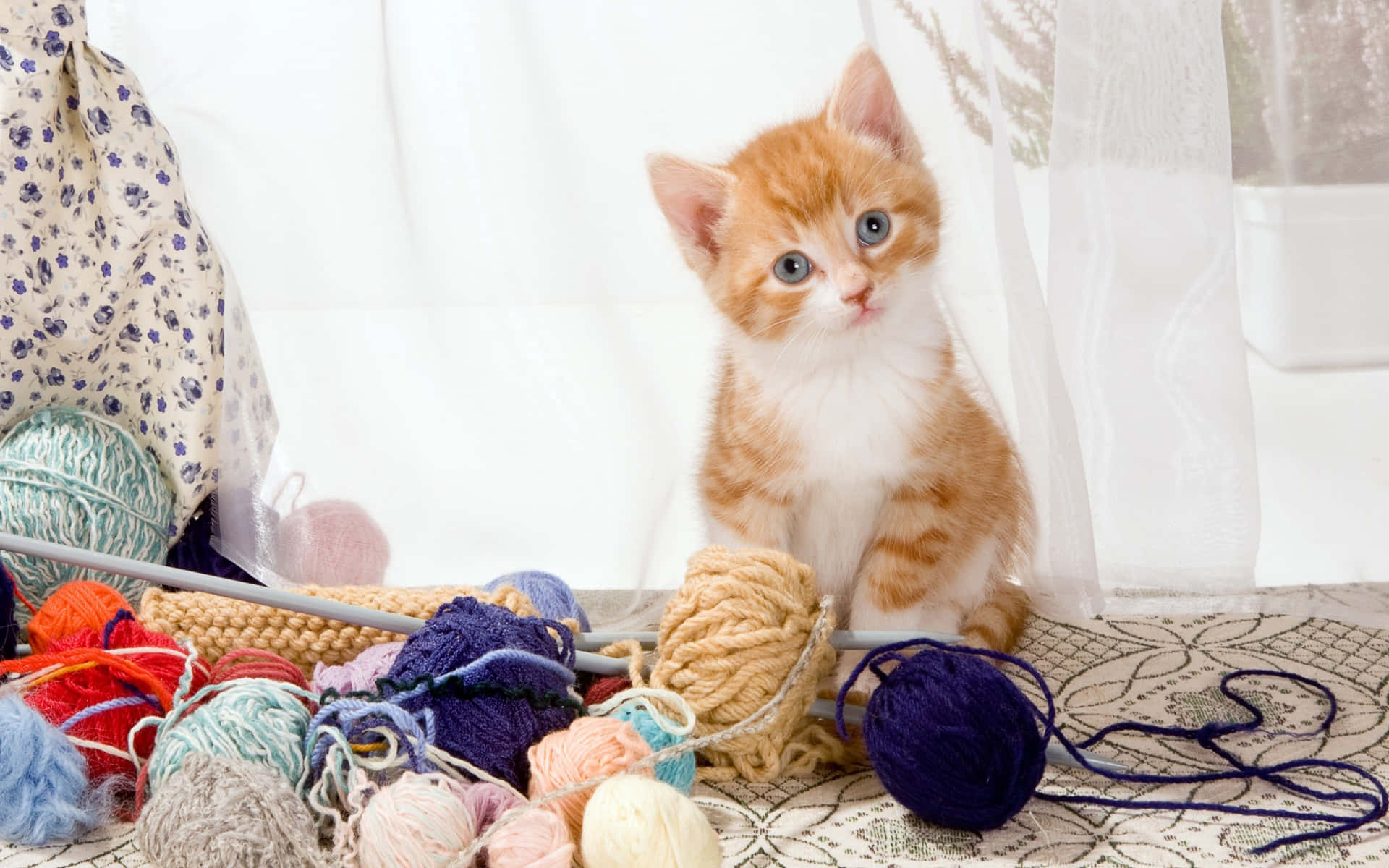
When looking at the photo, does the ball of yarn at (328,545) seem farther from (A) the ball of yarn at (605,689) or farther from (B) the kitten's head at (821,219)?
(B) the kitten's head at (821,219)

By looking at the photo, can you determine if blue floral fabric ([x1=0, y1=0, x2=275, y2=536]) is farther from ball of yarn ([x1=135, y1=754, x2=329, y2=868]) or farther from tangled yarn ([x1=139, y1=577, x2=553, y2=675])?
ball of yarn ([x1=135, y1=754, x2=329, y2=868])

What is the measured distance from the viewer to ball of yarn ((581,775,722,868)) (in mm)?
821

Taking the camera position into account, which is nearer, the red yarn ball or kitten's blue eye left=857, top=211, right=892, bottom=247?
the red yarn ball

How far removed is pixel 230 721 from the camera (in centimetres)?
94

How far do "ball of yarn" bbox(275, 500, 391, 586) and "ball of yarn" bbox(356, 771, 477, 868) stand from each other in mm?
666

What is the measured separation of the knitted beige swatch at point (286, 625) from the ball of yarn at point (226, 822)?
269mm

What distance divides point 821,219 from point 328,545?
79 cm

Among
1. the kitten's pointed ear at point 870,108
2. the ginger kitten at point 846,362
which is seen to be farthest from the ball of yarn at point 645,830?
the kitten's pointed ear at point 870,108

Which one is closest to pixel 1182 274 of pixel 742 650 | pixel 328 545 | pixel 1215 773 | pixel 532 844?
pixel 1215 773

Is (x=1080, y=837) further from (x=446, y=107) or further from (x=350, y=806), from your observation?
(x=446, y=107)

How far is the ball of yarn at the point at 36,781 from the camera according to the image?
0.91 m

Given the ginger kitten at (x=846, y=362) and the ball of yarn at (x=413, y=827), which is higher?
the ginger kitten at (x=846, y=362)

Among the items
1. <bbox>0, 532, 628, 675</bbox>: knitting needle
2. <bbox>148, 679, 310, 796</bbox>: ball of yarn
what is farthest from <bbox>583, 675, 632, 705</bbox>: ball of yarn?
<bbox>148, 679, 310, 796</bbox>: ball of yarn

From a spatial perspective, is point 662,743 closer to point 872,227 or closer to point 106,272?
point 872,227
